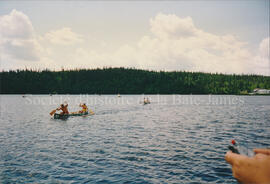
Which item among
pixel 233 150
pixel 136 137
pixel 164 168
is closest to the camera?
pixel 233 150

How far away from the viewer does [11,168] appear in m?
15.2

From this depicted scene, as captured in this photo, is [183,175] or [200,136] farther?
[200,136]

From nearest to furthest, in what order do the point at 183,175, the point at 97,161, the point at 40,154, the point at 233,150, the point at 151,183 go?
the point at 233,150 < the point at 151,183 < the point at 183,175 < the point at 97,161 < the point at 40,154

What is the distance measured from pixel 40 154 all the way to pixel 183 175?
12769 mm

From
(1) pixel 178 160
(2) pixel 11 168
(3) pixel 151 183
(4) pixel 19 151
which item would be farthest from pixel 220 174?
(4) pixel 19 151

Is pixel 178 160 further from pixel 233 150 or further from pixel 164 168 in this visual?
pixel 233 150

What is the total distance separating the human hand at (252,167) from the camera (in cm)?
610

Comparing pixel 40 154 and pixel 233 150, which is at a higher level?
pixel 233 150

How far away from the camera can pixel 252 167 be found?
6.34m

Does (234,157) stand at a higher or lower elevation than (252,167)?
higher

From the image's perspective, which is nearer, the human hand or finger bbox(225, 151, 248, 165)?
the human hand

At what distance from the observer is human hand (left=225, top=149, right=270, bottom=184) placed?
A: 20.0 feet

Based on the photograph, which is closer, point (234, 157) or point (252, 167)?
point (252, 167)

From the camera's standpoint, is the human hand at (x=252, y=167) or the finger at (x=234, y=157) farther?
the finger at (x=234, y=157)
